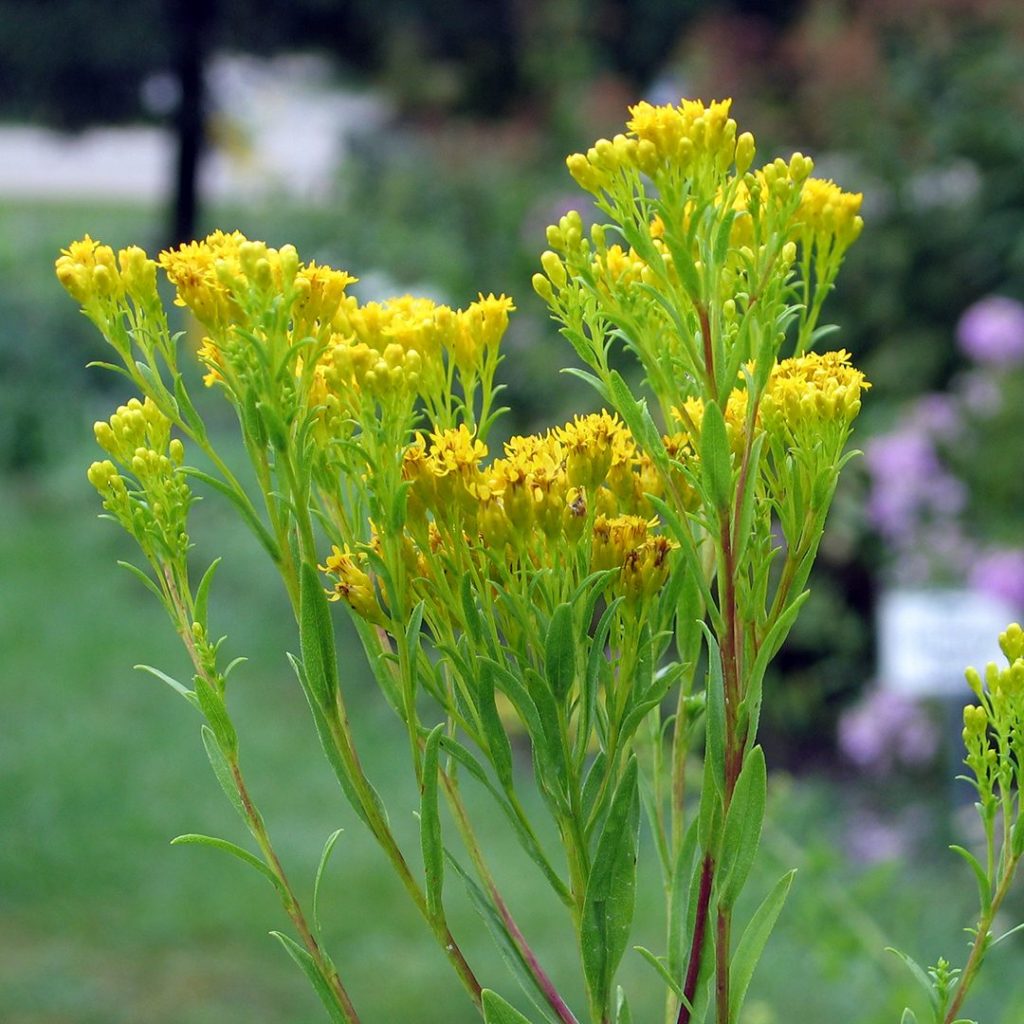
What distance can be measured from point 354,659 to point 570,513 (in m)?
3.98

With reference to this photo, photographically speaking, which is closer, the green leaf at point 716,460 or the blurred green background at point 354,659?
the green leaf at point 716,460

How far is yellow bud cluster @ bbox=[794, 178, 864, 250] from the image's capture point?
0.59 meters

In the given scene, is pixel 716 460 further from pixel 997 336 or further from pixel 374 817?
pixel 997 336

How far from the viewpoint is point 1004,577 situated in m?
3.26

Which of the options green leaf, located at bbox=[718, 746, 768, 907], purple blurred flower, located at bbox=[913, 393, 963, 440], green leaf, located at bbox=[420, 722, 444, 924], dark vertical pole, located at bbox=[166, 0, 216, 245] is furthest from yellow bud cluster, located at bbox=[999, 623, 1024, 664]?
dark vertical pole, located at bbox=[166, 0, 216, 245]

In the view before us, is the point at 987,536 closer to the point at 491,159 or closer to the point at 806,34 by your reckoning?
the point at 806,34

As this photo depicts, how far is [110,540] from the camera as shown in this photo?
5.51m

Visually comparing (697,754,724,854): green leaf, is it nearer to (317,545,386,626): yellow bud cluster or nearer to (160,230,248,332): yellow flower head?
(317,545,386,626): yellow bud cluster

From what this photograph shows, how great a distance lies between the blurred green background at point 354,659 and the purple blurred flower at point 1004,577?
348 millimetres

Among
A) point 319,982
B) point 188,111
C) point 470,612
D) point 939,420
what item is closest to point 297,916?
point 319,982

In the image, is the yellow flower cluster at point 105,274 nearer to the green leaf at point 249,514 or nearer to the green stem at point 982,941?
the green leaf at point 249,514

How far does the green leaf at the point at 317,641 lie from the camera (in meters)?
0.52

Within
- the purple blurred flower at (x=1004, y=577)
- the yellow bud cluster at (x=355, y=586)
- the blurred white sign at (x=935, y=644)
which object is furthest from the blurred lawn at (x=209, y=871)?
the yellow bud cluster at (x=355, y=586)

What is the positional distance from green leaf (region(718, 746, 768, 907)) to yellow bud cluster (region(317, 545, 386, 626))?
14 cm
